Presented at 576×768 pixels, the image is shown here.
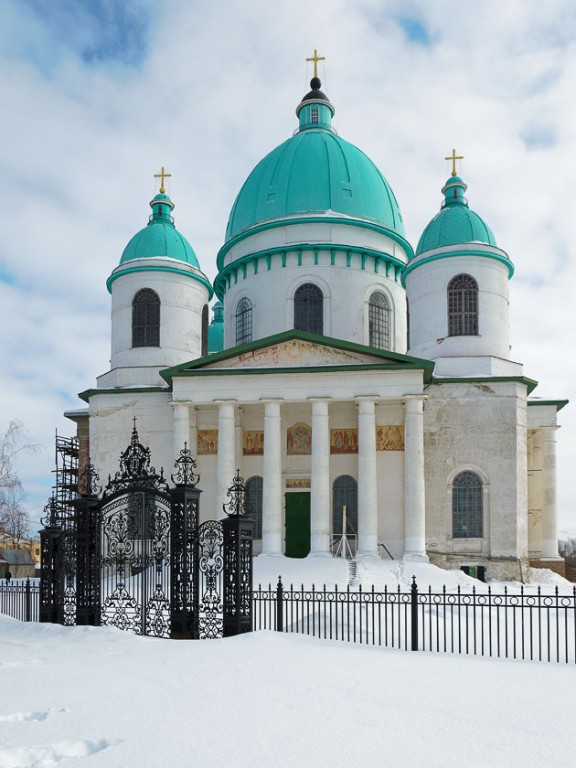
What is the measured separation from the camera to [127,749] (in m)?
7.15

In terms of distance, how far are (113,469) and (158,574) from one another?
1575 centimetres

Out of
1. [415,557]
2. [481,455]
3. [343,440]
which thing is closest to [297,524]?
[343,440]

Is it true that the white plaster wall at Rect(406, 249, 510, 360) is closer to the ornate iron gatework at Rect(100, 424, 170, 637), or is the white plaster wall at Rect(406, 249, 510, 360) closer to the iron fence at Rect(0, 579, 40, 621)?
the iron fence at Rect(0, 579, 40, 621)

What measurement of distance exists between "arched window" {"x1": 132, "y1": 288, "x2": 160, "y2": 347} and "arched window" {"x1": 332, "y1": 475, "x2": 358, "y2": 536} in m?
8.86

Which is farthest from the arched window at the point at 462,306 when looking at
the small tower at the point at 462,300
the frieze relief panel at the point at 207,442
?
the frieze relief panel at the point at 207,442

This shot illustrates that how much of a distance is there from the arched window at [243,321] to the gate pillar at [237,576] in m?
19.0

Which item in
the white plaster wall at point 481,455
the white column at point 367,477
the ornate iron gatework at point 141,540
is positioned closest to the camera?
the ornate iron gatework at point 141,540

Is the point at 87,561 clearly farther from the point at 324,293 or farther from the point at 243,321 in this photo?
the point at 243,321

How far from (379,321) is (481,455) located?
7.16 metres

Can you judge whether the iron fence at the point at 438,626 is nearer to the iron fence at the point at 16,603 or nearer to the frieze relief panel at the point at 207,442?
the iron fence at the point at 16,603

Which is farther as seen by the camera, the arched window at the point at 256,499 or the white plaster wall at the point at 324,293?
the white plaster wall at the point at 324,293

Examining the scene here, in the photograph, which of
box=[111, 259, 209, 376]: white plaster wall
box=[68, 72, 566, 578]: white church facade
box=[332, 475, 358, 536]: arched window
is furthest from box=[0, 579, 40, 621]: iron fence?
box=[111, 259, 209, 376]: white plaster wall

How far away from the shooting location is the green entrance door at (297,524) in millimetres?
28781

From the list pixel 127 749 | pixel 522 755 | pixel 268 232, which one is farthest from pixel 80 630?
pixel 268 232
